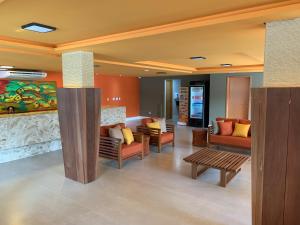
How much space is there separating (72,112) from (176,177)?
7.53ft

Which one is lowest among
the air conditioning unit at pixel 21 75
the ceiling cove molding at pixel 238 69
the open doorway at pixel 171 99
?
the open doorway at pixel 171 99

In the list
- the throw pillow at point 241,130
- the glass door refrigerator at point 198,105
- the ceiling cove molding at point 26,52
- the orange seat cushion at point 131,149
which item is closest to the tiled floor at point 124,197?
the orange seat cushion at point 131,149

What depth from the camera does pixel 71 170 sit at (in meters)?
4.29

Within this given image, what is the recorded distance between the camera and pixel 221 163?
4.29 m

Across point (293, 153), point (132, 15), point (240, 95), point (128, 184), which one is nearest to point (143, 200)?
point (128, 184)

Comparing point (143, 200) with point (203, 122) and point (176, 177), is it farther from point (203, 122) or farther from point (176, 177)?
point (203, 122)

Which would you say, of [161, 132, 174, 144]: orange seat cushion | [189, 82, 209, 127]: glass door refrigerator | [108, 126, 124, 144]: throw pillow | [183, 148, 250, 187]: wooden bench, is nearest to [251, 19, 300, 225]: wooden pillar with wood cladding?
[183, 148, 250, 187]: wooden bench

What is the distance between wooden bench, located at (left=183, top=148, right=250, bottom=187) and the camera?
406 centimetres

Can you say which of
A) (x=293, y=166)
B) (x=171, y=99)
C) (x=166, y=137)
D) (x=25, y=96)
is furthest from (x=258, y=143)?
(x=171, y=99)

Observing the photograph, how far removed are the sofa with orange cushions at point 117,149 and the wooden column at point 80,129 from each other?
703 mm

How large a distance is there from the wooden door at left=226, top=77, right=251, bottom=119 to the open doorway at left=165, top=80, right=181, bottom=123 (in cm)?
323

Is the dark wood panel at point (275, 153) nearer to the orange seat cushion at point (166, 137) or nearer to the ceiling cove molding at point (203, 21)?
the ceiling cove molding at point (203, 21)

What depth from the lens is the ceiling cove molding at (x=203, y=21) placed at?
6.77 feet

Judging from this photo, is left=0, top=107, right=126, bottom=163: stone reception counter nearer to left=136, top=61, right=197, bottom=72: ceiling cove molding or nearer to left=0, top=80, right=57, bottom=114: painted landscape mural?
→ left=0, top=80, right=57, bottom=114: painted landscape mural
